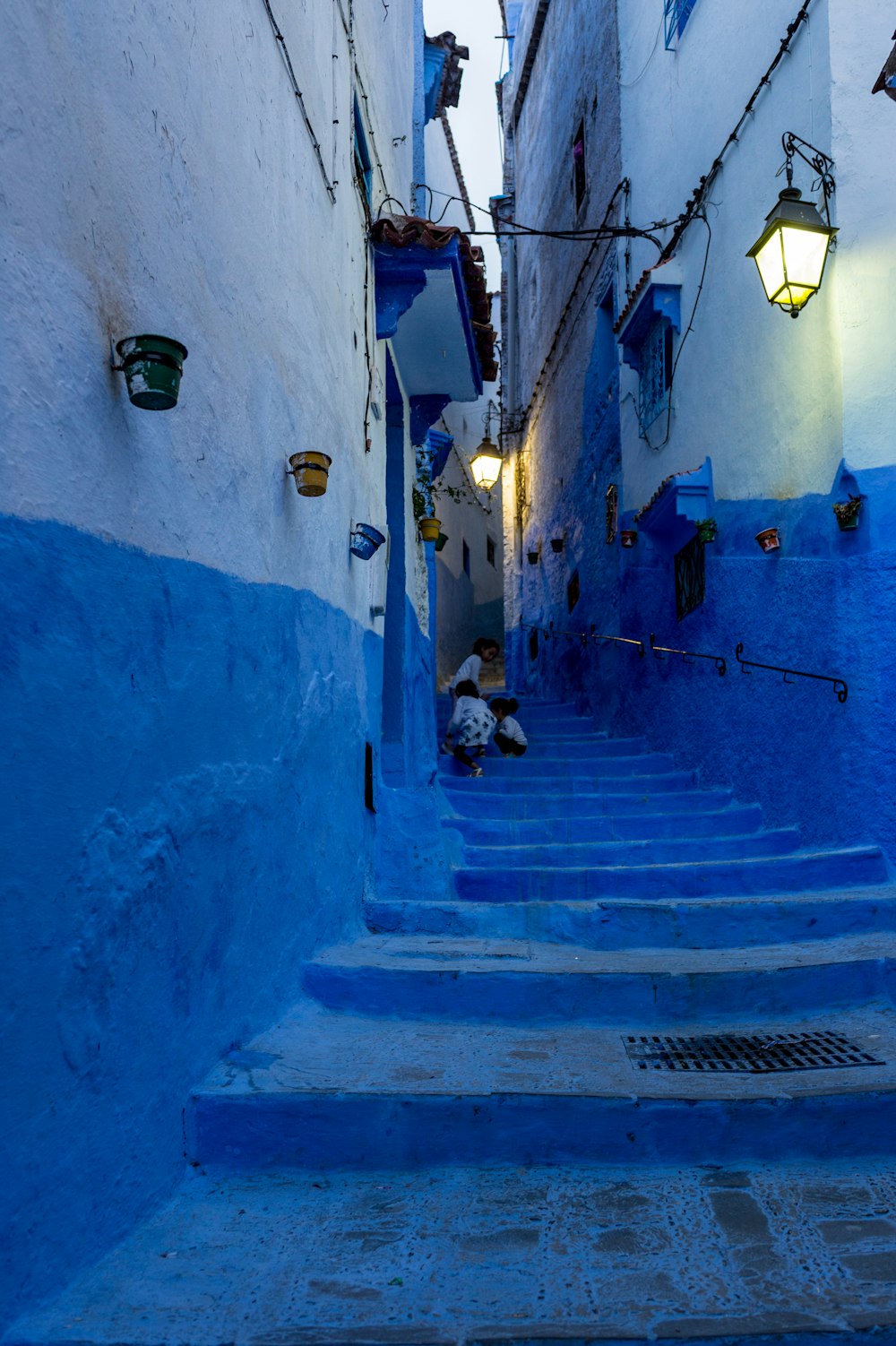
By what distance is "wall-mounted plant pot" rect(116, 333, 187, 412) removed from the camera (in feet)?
8.11

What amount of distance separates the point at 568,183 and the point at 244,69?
1175cm

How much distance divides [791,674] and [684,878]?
1.54m

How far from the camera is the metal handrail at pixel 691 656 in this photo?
7.36 meters

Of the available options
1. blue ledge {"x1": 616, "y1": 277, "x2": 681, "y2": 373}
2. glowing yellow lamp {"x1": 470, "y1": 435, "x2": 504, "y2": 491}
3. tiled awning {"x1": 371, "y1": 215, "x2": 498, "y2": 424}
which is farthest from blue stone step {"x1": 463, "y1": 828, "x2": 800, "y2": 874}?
glowing yellow lamp {"x1": 470, "y1": 435, "x2": 504, "y2": 491}

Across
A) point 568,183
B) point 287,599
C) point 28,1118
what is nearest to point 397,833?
point 287,599

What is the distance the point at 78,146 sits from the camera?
7.99ft

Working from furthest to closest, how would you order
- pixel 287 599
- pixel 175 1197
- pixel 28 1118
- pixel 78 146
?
1. pixel 287 599
2. pixel 175 1197
3. pixel 78 146
4. pixel 28 1118

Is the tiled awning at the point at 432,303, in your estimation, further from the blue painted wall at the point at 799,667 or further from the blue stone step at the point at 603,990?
the blue stone step at the point at 603,990

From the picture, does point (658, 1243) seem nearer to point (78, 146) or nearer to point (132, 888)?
point (132, 888)

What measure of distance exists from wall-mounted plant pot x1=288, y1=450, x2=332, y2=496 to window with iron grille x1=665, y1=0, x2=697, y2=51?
22.7 ft

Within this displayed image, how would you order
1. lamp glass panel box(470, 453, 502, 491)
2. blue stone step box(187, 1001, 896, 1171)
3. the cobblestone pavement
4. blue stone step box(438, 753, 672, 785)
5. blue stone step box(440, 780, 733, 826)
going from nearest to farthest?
the cobblestone pavement
blue stone step box(187, 1001, 896, 1171)
blue stone step box(440, 780, 733, 826)
blue stone step box(438, 753, 672, 785)
lamp glass panel box(470, 453, 502, 491)

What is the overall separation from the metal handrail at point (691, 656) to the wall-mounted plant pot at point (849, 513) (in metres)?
1.84

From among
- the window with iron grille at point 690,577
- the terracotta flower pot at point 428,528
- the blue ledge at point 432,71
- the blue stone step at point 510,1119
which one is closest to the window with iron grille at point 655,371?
the window with iron grille at point 690,577

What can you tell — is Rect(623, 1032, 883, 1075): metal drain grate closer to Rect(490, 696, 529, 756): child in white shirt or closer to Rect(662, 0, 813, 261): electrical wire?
Rect(490, 696, 529, 756): child in white shirt
